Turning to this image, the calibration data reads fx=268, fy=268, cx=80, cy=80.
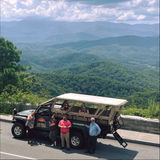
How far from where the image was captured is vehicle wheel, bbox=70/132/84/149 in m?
10.4

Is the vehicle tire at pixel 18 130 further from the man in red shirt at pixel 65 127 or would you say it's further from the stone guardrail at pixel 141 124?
the stone guardrail at pixel 141 124

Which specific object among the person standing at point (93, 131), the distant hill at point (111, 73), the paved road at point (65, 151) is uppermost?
the person standing at point (93, 131)

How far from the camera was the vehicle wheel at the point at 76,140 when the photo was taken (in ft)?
34.2

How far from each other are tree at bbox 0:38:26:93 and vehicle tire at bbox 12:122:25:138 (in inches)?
849

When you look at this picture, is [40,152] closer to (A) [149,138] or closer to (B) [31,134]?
(B) [31,134]

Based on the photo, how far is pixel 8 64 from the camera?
116 ft

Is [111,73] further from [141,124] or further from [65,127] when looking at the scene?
[65,127]

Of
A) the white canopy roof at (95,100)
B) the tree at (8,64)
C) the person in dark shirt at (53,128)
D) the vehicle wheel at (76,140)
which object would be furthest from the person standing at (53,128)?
the tree at (8,64)

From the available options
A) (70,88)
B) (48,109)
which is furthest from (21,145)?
(70,88)

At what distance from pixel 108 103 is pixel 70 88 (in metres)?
79.7

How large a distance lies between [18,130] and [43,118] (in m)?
1.32

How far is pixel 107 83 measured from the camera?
9625 cm

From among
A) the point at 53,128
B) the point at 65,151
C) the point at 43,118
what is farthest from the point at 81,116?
the point at 43,118

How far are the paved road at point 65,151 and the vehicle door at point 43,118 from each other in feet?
2.22
